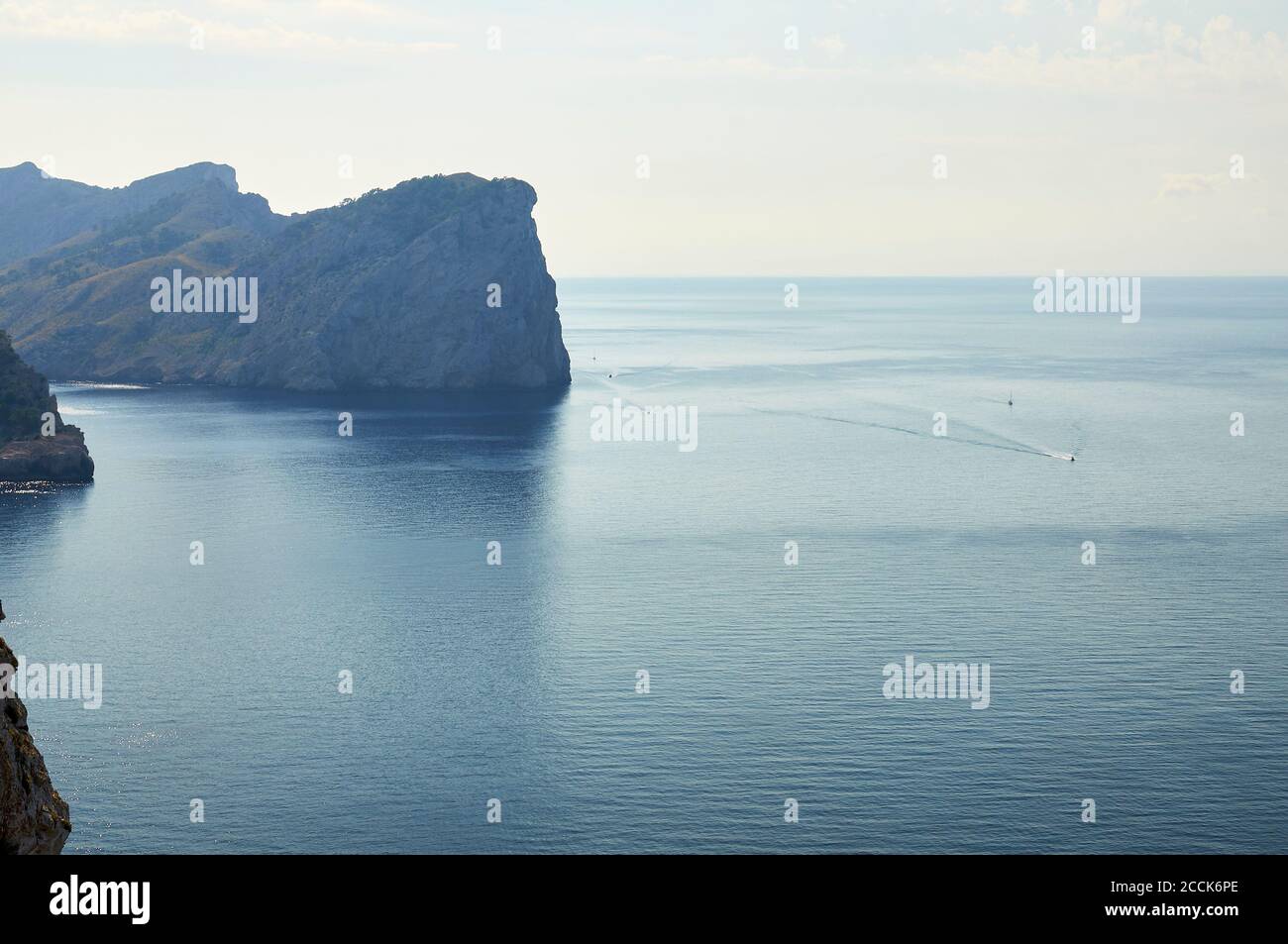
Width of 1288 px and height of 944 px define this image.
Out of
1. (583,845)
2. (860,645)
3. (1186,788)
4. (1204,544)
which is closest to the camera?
(583,845)

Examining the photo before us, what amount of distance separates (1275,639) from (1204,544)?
115ft

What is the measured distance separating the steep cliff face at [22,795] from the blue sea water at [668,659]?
2008cm

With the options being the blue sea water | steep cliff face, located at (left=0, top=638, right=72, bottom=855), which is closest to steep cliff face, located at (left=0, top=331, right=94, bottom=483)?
the blue sea water

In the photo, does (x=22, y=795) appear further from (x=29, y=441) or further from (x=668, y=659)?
(x=29, y=441)

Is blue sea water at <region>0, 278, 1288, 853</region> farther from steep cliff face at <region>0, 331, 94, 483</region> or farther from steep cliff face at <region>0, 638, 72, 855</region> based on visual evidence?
steep cliff face at <region>0, 638, 72, 855</region>

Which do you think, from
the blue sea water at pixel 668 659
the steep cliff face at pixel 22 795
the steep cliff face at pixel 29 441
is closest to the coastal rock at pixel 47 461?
the steep cliff face at pixel 29 441

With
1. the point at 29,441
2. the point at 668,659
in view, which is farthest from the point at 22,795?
the point at 29,441

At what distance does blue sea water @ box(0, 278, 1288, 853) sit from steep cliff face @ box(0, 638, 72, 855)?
65.9ft

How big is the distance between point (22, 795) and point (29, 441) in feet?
520

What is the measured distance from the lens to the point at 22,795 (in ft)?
160

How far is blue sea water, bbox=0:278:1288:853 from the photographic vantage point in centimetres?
7700

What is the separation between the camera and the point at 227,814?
77.4 metres
